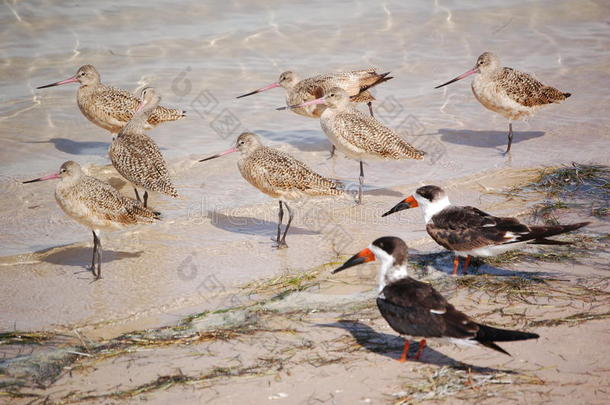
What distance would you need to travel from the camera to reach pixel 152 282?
6.36 meters

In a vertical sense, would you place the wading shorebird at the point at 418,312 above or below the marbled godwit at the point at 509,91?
below

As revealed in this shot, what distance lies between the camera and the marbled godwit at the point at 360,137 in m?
8.42

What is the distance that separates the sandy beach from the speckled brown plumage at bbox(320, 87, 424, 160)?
0.44 m

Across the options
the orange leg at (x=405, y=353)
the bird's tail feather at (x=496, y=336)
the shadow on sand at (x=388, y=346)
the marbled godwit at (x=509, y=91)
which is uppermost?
the marbled godwit at (x=509, y=91)

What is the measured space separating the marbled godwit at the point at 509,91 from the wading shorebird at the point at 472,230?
3740 millimetres

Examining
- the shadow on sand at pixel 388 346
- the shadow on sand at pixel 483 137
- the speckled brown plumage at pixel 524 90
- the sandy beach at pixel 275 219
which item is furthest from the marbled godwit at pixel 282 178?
the speckled brown plumage at pixel 524 90

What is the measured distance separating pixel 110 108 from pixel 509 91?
5.22 meters

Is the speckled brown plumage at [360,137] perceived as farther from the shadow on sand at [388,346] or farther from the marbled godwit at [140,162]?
the shadow on sand at [388,346]

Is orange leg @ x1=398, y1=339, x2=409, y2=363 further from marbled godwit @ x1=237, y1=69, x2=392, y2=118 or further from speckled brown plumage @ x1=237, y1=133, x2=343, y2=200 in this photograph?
marbled godwit @ x1=237, y1=69, x2=392, y2=118

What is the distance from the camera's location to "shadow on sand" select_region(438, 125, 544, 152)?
33.2ft

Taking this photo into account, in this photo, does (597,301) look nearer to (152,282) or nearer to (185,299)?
(185,299)

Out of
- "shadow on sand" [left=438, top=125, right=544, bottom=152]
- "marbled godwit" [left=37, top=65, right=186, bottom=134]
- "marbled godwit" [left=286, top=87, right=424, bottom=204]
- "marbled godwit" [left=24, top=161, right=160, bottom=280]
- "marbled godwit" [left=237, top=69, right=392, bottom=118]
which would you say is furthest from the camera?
"marbled godwit" [left=237, top=69, right=392, bottom=118]

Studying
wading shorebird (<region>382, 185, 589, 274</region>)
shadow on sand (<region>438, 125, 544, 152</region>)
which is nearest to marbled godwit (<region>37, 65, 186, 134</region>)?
Result: shadow on sand (<region>438, 125, 544, 152</region>)

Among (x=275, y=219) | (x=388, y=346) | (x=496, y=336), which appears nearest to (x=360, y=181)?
(x=275, y=219)
